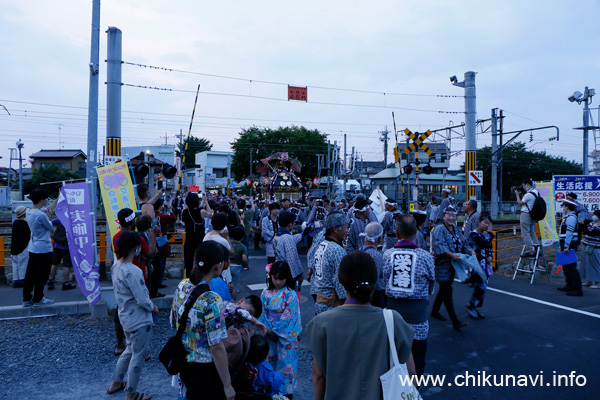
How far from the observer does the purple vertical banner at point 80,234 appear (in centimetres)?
620

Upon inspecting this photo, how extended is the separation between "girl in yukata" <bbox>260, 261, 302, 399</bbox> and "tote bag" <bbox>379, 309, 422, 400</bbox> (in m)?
1.70

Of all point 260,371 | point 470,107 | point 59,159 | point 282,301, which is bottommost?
point 260,371

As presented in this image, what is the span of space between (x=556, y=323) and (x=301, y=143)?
4209cm

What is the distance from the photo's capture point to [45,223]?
6.57 m

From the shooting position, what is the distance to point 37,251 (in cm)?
646

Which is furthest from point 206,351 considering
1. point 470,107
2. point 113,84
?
point 470,107

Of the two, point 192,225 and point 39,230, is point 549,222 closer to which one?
point 192,225

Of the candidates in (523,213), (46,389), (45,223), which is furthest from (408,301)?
(523,213)

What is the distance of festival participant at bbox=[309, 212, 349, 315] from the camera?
394 cm

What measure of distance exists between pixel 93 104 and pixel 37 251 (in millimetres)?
2694

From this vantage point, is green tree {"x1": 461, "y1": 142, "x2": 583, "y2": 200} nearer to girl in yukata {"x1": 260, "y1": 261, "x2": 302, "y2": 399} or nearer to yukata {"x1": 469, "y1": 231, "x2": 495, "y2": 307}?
yukata {"x1": 469, "y1": 231, "x2": 495, "y2": 307}

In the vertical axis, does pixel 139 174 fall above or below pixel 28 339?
above

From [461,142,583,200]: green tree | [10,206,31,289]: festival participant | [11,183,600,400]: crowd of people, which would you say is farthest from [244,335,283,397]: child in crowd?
[461,142,583,200]: green tree

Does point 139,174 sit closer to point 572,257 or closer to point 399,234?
point 399,234
